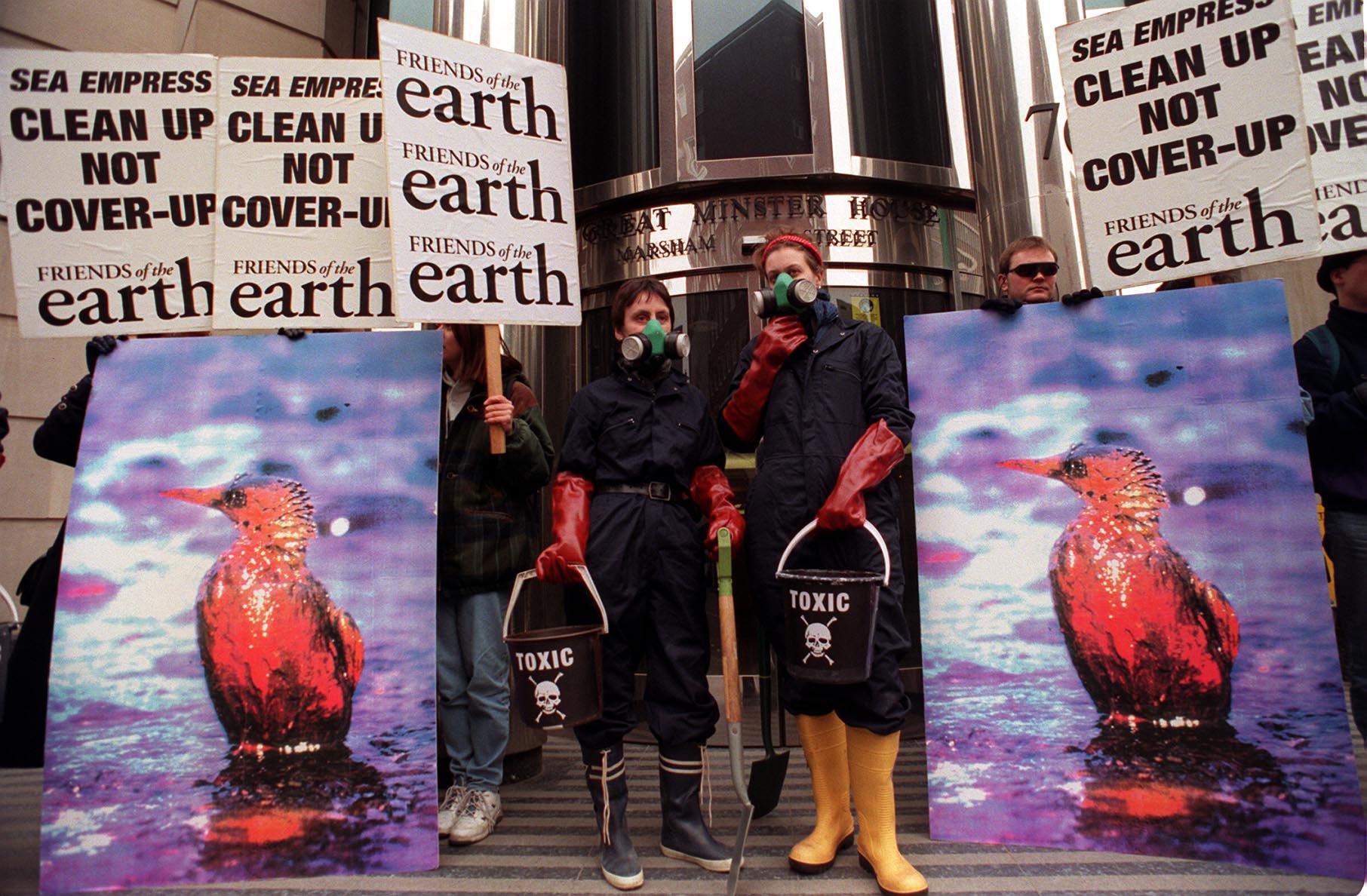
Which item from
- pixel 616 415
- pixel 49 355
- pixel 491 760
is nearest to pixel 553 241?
pixel 616 415

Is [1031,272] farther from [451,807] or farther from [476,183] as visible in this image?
[451,807]

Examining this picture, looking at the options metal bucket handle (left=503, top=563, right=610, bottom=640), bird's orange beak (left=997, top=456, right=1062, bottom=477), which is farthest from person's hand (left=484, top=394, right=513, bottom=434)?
bird's orange beak (left=997, top=456, right=1062, bottom=477)

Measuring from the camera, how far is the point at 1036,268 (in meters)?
3.25

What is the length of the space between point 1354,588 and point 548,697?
2.65 m

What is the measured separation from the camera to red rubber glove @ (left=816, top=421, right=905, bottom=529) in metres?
2.50

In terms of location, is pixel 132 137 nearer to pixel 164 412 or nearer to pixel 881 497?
pixel 164 412

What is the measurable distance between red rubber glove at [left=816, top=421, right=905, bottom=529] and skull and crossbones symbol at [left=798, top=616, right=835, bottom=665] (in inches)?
12.3

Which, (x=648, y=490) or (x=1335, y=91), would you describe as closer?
(x=648, y=490)

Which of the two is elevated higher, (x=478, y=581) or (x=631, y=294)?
(x=631, y=294)

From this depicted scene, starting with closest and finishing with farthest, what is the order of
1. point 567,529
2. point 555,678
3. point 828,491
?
point 555,678 → point 828,491 → point 567,529

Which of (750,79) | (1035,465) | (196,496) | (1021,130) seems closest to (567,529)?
(196,496)

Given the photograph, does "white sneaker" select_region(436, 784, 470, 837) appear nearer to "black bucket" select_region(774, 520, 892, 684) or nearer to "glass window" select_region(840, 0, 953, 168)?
"black bucket" select_region(774, 520, 892, 684)


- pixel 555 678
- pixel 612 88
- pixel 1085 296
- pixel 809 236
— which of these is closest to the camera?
pixel 555 678

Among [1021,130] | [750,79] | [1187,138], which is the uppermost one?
[750,79]
